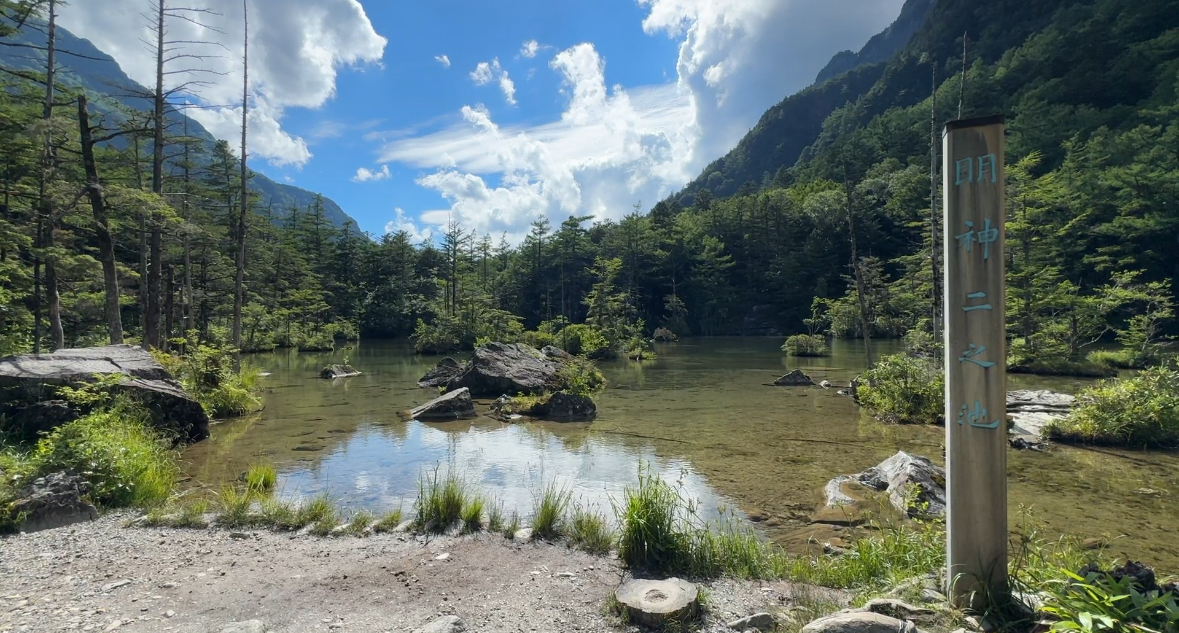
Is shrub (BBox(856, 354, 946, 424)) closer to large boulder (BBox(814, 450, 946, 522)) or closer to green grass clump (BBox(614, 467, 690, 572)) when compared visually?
large boulder (BBox(814, 450, 946, 522))

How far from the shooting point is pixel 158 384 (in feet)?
33.3

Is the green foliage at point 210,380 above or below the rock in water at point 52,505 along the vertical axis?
above

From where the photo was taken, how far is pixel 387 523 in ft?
18.7

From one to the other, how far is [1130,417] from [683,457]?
7.72 metres

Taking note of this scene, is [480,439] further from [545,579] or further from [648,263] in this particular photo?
[648,263]

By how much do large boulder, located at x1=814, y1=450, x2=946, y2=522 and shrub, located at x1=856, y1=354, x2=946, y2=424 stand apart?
210 inches

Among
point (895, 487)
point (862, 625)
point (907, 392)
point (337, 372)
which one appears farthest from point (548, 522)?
point (337, 372)

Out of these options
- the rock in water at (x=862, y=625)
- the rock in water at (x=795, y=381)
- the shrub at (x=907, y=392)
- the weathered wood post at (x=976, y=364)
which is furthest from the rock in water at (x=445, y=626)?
the rock in water at (x=795, y=381)

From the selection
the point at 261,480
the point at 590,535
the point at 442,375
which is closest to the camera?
the point at 590,535

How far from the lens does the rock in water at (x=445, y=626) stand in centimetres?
353

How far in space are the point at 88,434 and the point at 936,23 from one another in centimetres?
10848

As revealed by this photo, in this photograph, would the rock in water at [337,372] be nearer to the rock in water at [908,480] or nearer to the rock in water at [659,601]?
the rock in water at [908,480]

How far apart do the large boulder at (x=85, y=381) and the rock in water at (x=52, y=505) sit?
8.41ft

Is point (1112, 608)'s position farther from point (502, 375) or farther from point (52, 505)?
point (502, 375)
